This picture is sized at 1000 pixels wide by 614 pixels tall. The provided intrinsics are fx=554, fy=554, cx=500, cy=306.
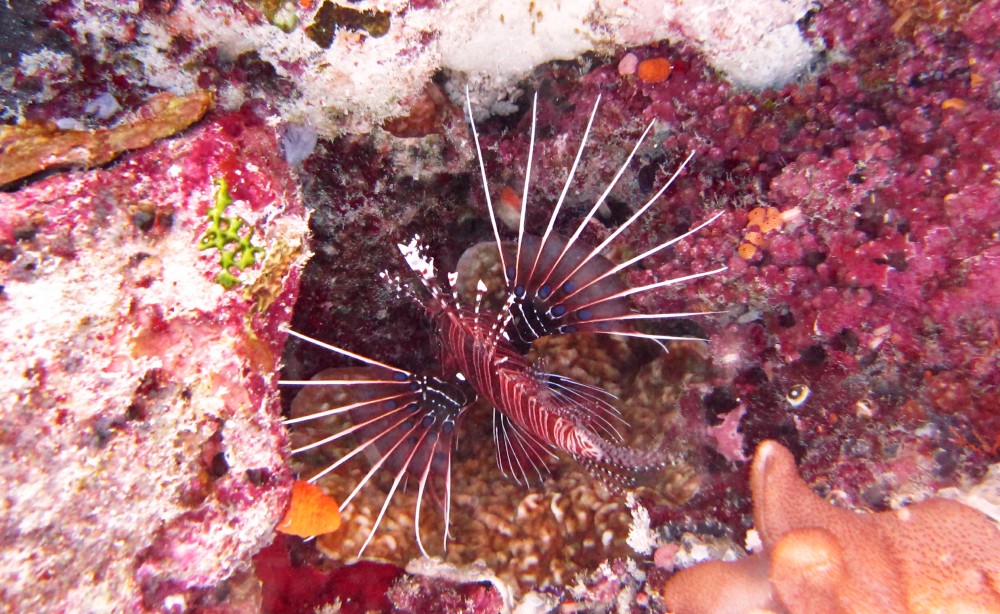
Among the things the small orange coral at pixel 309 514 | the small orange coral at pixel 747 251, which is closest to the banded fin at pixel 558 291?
the small orange coral at pixel 747 251

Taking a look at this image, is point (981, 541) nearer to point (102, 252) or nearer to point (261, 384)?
point (261, 384)

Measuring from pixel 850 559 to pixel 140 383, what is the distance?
10.1 feet

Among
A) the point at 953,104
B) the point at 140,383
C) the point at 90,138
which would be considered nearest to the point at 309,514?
the point at 140,383

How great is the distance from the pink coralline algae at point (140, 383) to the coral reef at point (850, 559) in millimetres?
2292

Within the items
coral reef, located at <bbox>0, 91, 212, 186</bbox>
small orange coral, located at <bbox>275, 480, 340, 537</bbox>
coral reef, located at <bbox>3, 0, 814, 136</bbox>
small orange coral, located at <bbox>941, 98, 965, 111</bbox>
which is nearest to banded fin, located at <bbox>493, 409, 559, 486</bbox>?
small orange coral, located at <bbox>275, 480, 340, 537</bbox>

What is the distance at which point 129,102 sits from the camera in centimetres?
295

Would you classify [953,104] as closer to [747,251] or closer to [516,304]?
[747,251]

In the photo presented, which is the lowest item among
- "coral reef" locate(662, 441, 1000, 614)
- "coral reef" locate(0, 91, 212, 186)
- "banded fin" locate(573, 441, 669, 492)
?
"coral reef" locate(662, 441, 1000, 614)

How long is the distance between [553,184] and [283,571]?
2999mm

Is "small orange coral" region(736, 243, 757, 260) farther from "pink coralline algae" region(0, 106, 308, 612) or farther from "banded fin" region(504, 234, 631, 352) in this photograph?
"pink coralline algae" region(0, 106, 308, 612)

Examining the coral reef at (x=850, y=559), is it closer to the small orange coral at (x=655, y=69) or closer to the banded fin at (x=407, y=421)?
the banded fin at (x=407, y=421)

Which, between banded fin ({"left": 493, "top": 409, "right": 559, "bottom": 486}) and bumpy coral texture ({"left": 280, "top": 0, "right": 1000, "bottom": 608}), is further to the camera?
banded fin ({"left": 493, "top": 409, "right": 559, "bottom": 486})

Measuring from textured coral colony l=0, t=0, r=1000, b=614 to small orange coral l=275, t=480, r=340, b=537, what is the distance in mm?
28

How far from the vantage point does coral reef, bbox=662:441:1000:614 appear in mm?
2217
